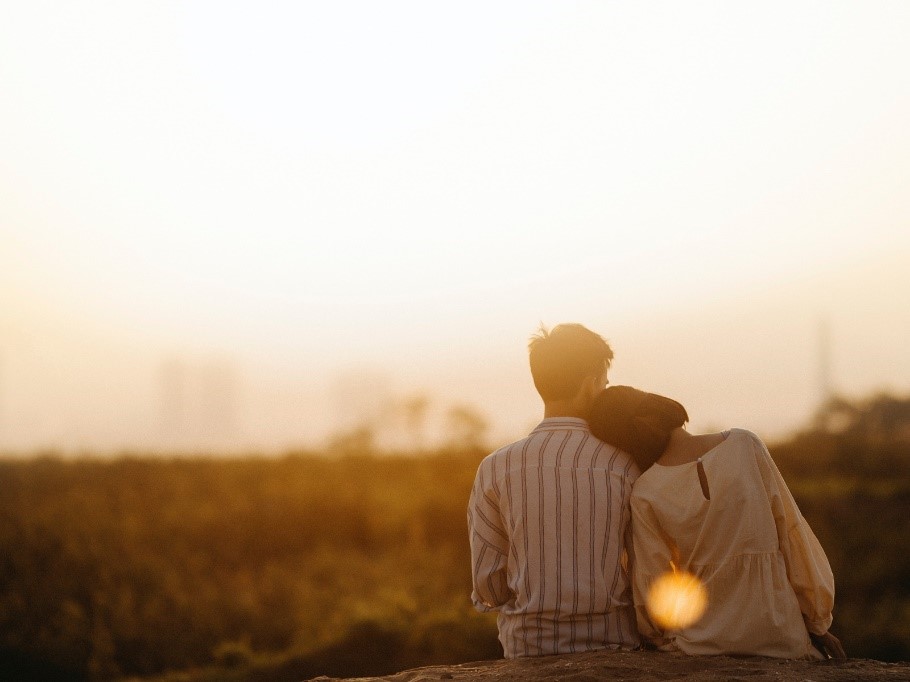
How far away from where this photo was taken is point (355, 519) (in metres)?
20.0

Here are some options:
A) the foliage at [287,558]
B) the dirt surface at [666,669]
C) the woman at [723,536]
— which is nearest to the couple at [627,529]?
the woman at [723,536]

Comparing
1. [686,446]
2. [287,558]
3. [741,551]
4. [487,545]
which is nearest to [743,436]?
[686,446]

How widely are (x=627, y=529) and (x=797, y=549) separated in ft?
2.37

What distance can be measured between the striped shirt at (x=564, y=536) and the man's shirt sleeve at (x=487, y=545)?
10 mm

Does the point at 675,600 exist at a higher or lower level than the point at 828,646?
higher

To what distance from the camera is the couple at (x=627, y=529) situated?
4168mm

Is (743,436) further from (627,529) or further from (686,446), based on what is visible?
(627,529)

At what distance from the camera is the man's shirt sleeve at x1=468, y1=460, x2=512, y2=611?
180 inches

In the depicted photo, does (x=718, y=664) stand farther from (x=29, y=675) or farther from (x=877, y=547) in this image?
(x=877, y=547)

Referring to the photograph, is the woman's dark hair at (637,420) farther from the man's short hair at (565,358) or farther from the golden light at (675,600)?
the golden light at (675,600)

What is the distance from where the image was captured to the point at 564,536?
4.37m

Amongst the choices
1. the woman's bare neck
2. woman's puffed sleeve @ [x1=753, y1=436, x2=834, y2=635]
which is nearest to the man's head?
the woman's bare neck

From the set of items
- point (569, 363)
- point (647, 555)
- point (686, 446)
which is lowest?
point (647, 555)

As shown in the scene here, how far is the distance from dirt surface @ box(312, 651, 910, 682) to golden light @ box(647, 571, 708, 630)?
0.15 m
